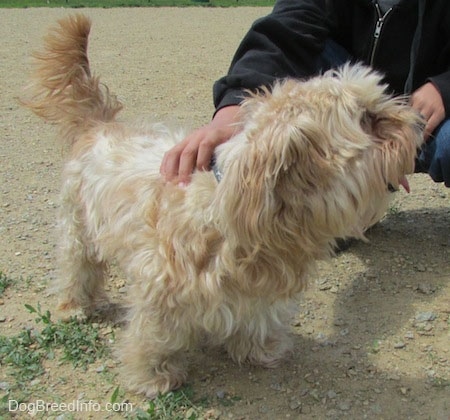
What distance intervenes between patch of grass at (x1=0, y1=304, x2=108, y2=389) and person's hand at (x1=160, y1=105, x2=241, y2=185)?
1.03 m

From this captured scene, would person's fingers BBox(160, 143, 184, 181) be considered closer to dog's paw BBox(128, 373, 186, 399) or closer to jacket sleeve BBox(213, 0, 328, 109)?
jacket sleeve BBox(213, 0, 328, 109)

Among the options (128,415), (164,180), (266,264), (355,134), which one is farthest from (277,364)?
(355,134)

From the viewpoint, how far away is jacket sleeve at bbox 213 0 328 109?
107 inches

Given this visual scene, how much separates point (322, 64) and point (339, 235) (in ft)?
5.54

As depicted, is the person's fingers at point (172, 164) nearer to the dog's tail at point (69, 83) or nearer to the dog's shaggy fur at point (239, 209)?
the dog's shaggy fur at point (239, 209)

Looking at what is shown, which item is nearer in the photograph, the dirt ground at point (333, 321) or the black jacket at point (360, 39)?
the dirt ground at point (333, 321)

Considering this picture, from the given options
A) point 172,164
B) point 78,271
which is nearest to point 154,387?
point 78,271

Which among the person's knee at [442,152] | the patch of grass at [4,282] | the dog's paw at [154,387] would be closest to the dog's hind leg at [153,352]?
the dog's paw at [154,387]

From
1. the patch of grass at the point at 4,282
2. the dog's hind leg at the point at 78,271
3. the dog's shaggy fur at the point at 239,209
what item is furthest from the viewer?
the patch of grass at the point at 4,282

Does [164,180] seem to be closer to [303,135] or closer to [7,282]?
[303,135]

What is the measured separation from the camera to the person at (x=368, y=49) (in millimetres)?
2867

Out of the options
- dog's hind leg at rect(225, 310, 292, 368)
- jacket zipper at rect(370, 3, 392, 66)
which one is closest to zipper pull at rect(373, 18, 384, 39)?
jacket zipper at rect(370, 3, 392, 66)

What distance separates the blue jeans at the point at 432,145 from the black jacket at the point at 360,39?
5cm

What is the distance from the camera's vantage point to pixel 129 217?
2346 millimetres
